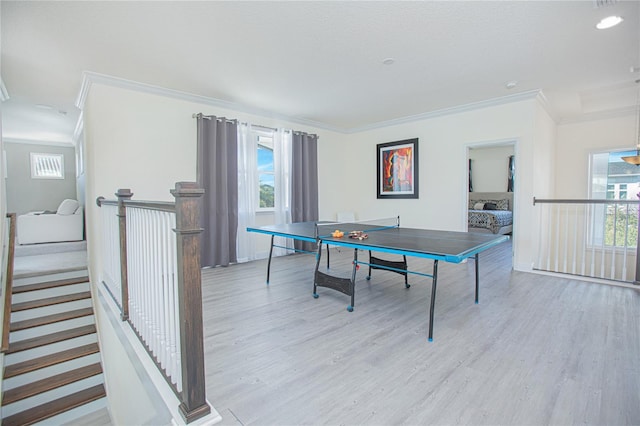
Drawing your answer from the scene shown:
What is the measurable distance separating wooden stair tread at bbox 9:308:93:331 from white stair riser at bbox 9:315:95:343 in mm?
33

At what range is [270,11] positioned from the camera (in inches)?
94.3

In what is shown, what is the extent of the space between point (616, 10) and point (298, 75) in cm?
291

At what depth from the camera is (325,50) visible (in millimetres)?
3033

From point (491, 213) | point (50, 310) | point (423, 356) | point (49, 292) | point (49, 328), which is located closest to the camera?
point (423, 356)

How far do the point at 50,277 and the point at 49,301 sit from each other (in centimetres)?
46

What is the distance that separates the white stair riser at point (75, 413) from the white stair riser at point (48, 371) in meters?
0.44

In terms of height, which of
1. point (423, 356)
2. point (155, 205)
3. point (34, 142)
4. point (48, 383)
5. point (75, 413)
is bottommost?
point (75, 413)

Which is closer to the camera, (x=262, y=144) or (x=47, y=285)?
(x=47, y=285)

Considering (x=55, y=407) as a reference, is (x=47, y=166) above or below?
above

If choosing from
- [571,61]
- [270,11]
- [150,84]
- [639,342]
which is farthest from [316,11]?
[639,342]

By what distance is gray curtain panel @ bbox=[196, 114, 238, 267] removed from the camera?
449cm

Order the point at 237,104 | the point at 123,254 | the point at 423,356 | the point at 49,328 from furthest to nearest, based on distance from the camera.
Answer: the point at 237,104, the point at 49,328, the point at 123,254, the point at 423,356

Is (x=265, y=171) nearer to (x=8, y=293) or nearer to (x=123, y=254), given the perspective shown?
(x=123, y=254)

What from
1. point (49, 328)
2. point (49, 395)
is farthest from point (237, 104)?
point (49, 395)
